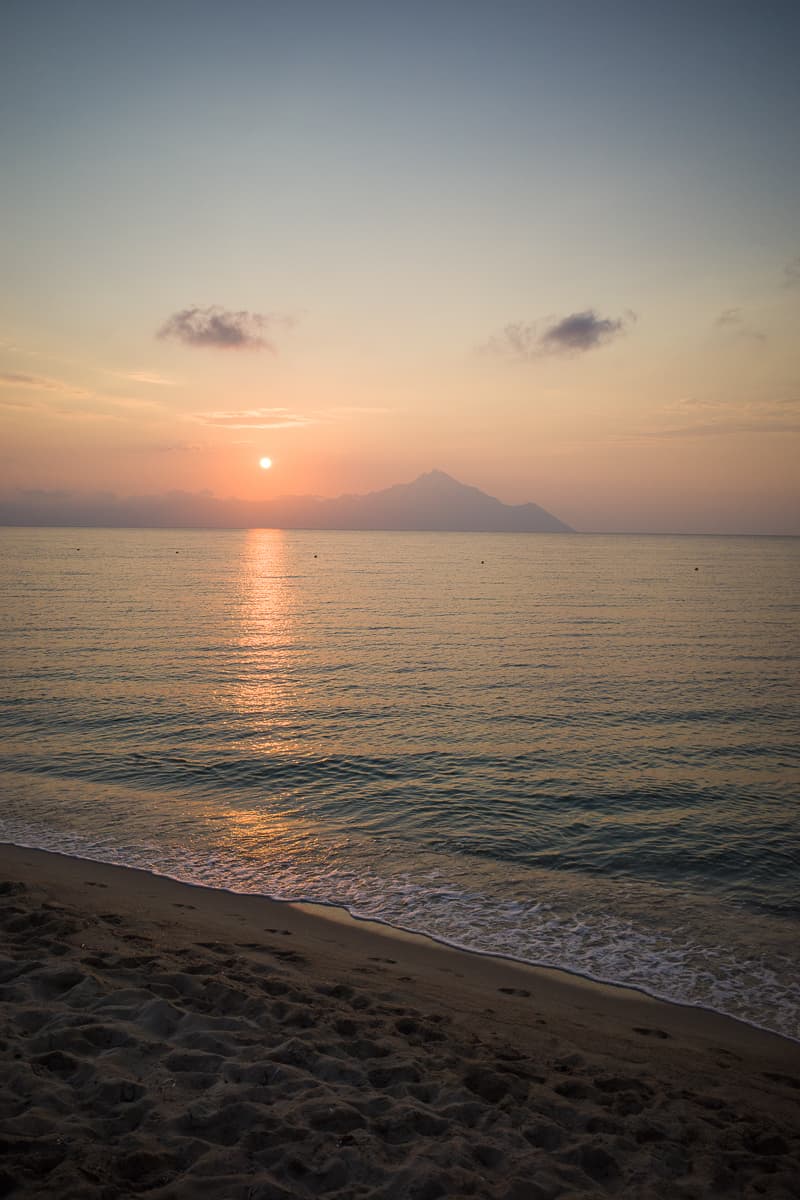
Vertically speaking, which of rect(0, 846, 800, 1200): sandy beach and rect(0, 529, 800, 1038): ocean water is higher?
rect(0, 846, 800, 1200): sandy beach

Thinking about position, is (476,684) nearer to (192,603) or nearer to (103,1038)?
(103,1038)

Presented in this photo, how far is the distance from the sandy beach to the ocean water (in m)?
2.03

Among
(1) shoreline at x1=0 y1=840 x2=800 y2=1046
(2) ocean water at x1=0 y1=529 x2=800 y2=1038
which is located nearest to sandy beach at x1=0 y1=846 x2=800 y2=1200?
(1) shoreline at x1=0 y1=840 x2=800 y2=1046

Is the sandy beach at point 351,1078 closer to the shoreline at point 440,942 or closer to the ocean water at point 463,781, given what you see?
the shoreline at point 440,942

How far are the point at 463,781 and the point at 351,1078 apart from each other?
13942 mm

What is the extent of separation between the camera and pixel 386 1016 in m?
9.52

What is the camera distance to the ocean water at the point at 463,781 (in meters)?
Answer: 13.8

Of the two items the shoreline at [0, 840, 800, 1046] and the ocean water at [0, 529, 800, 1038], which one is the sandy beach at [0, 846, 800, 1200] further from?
the ocean water at [0, 529, 800, 1038]

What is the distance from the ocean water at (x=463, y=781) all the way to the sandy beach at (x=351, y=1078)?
203 cm

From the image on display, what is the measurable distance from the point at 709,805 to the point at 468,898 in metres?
9.42

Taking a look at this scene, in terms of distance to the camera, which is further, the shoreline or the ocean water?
the ocean water

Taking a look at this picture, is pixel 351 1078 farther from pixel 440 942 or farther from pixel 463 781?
pixel 463 781

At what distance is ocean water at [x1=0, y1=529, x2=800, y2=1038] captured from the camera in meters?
13.8

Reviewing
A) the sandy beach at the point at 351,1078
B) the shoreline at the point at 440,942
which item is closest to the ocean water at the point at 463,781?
the shoreline at the point at 440,942
